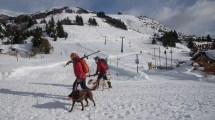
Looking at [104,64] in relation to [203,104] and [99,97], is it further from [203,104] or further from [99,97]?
[203,104]

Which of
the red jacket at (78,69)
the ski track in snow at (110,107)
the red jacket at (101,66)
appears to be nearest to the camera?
the ski track in snow at (110,107)

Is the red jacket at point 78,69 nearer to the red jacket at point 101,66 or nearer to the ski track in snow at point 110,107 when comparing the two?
the ski track in snow at point 110,107

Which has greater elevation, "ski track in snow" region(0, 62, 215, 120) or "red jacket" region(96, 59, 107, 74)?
"red jacket" region(96, 59, 107, 74)

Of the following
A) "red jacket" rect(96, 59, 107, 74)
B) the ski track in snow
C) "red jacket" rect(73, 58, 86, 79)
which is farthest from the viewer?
"red jacket" rect(96, 59, 107, 74)

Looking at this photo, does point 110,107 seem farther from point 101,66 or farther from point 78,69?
point 101,66

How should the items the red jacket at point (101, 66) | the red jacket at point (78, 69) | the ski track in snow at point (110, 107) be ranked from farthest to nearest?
the red jacket at point (101, 66)
the red jacket at point (78, 69)
the ski track in snow at point (110, 107)

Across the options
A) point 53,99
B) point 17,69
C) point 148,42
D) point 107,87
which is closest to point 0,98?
point 53,99

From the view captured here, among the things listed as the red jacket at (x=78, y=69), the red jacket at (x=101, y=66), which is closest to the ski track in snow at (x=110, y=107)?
the red jacket at (x=78, y=69)

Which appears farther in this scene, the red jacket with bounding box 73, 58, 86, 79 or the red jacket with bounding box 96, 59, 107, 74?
the red jacket with bounding box 96, 59, 107, 74

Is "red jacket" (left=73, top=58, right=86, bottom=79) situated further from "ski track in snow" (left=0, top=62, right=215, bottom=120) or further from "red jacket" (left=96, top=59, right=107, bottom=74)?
"red jacket" (left=96, top=59, right=107, bottom=74)

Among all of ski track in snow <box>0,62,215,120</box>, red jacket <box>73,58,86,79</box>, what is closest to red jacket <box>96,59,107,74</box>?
ski track in snow <box>0,62,215,120</box>

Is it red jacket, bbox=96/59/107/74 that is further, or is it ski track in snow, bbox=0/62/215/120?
red jacket, bbox=96/59/107/74

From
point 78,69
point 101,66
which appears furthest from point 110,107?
point 101,66

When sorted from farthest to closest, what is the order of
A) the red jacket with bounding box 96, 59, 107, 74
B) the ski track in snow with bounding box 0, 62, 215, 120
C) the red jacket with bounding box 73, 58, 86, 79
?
the red jacket with bounding box 96, 59, 107, 74, the red jacket with bounding box 73, 58, 86, 79, the ski track in snow with bounding box 0, 62, 215, 120
